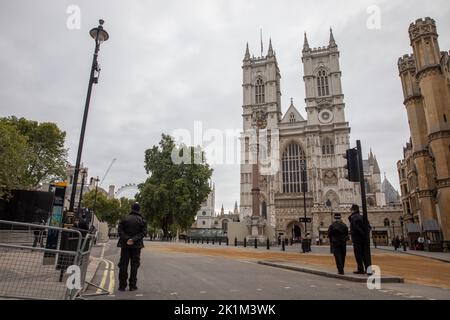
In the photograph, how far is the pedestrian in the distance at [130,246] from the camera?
20.2 ft

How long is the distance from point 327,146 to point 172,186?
36345 millimetres

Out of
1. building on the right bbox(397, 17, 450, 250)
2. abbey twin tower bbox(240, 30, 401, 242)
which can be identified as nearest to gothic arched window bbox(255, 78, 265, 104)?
abbey twin tower bbox(240, 30, 401, 242)

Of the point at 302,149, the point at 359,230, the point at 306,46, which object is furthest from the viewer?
the point at 306,46

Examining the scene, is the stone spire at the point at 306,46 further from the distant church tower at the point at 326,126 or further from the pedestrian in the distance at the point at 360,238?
the pedestrian in the distance at the point at 360,238

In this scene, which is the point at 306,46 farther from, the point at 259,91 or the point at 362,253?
the point at 362,253

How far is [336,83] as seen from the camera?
220 ft

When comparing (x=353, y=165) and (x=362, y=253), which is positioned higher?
(x=353, y=165)

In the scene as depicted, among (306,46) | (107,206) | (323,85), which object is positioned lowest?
(107,206)

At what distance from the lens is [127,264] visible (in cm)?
625

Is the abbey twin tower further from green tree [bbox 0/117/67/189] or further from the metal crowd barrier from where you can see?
the metal crowd barrier

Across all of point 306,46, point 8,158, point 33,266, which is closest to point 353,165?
point 33,266

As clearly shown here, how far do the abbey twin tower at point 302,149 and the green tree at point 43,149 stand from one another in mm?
31888

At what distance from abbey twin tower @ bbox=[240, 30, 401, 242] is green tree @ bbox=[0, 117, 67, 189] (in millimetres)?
31888

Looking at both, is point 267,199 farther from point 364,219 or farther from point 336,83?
point 364,219
